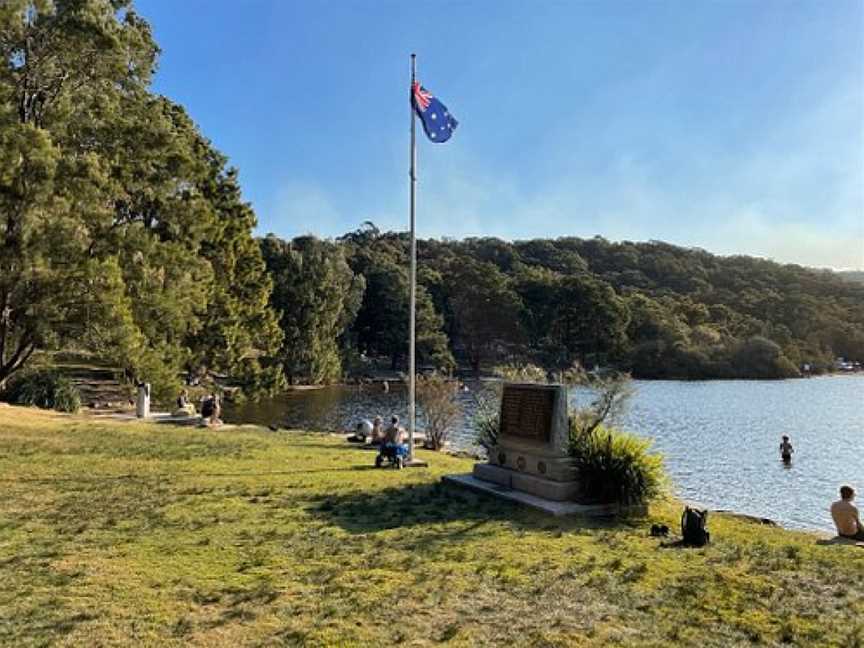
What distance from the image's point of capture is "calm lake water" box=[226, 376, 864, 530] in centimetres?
1856

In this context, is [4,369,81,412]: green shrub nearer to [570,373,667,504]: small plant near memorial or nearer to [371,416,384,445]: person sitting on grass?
[371,416,384,445]: person sitting on grass

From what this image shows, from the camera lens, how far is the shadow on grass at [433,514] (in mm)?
8992

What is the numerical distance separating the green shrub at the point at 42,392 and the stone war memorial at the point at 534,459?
20.7 metres

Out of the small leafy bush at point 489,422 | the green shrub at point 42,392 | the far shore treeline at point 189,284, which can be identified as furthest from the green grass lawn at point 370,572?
the green shrub at point 42,392

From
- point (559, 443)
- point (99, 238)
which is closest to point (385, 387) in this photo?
point (99, 238)

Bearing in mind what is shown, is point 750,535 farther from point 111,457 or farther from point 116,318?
point 116,318

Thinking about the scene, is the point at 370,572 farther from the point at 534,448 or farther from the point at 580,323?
the point at 580,323

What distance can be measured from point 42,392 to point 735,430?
95.1 ft

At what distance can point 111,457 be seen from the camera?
1394 centimetres

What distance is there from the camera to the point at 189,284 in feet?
70.5

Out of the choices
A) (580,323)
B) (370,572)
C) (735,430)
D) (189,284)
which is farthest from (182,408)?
(580,323)

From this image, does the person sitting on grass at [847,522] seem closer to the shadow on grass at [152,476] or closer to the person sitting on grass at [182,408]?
the shadow on grass at [152,476]

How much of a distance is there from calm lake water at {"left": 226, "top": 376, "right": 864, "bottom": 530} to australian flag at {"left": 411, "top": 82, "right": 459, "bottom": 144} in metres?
6.15

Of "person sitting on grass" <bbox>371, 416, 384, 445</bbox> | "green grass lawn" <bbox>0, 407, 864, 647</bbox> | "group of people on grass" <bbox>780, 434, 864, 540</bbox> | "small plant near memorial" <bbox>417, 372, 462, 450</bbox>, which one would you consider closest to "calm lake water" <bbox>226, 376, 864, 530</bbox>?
"small plant near memorial" <bbox>417, 372, 462, 450</bbox>
